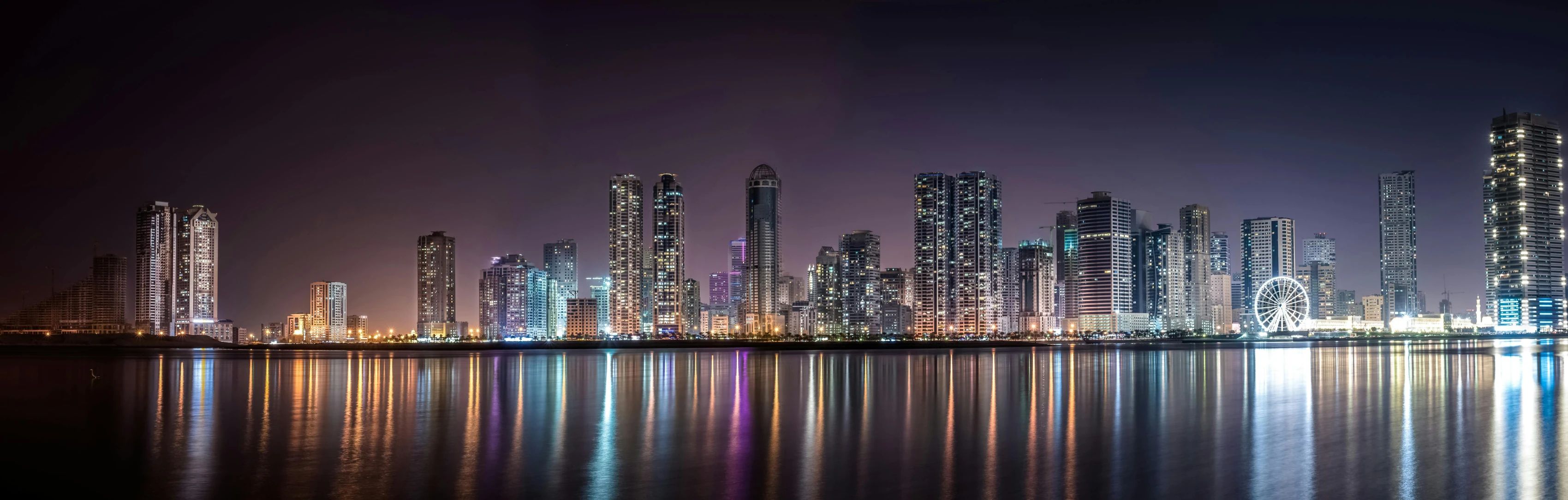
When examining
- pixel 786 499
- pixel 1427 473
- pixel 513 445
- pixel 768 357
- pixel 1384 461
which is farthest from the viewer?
pixel 768 357

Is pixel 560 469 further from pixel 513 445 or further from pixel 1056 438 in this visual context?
pixel 1056 438

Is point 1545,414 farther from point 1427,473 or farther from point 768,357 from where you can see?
point 768,357

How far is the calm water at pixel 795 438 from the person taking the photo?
66.9ft

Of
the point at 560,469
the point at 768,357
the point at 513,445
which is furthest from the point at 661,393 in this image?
the point at 768,357

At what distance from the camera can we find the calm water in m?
20.4

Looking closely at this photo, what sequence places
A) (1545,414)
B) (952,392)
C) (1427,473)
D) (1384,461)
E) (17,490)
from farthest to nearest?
(952,392)
(1545,414)
(1384,461)
(1427,473)
(17,490)

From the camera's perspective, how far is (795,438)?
28516mm

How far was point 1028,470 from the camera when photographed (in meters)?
22.2

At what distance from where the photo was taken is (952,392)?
156 feet

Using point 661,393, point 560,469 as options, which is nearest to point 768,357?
point 661,393

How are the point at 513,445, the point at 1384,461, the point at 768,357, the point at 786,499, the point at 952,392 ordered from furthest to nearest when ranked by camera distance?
the point at 768,357 → the point at 952,392 → the point at 513,445 → the point at 1384,461 → the point at 786,499

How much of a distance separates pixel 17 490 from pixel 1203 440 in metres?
27.5

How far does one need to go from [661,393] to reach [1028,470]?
2783cm

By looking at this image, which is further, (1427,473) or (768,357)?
(768,357)
